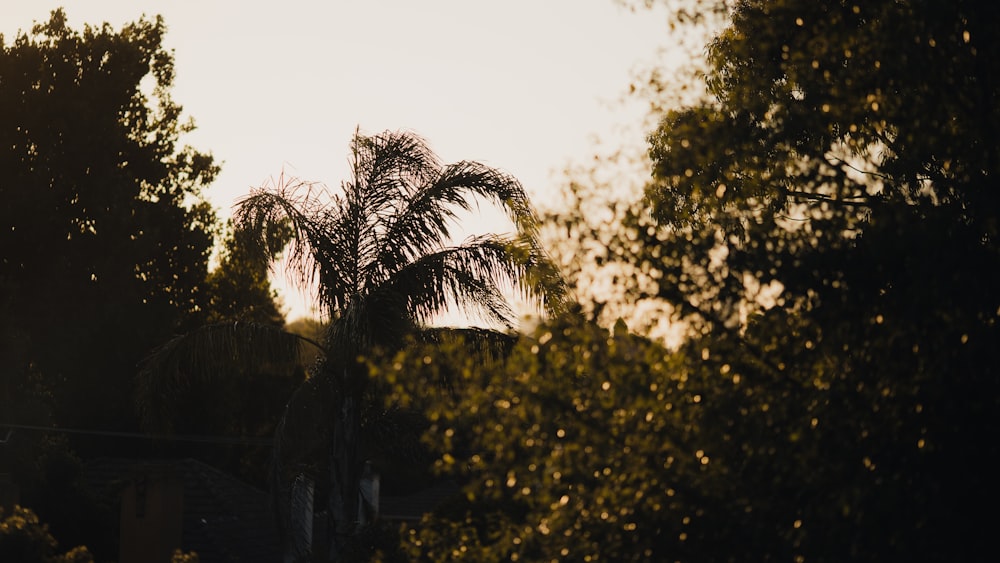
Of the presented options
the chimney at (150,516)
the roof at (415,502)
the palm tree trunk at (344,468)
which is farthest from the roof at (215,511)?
the palm tree trunk at (344,468)

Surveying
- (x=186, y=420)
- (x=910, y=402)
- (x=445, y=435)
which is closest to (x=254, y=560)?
(x=186, y=420)

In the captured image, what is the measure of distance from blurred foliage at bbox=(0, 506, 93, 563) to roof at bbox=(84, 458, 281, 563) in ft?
34.8

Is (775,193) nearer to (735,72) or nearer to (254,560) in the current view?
(735,72)

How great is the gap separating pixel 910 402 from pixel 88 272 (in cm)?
3155

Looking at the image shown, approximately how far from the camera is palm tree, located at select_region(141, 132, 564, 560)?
1538 cm

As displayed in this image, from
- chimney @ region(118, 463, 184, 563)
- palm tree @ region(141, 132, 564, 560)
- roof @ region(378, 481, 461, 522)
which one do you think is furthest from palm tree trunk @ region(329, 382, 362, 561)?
roof @ region(378, 481, 461, 522)

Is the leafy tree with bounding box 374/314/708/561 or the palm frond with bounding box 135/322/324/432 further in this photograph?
the palm frond with bounding box 135/322/324/432

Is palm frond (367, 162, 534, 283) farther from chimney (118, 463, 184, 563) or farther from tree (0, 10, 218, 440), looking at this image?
tree (0, 10, 218, 440)

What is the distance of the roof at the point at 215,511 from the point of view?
2492cm

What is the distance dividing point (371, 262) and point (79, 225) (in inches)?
913

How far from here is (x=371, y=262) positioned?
53.0ft

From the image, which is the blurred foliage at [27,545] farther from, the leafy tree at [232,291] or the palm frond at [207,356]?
the leafy tree at [232,291]

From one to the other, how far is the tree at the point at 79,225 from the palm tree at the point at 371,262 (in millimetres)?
20858

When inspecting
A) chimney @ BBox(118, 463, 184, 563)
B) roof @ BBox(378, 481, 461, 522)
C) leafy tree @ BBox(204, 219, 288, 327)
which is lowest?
chimney @ BBox(118, 463, 184, 563)
